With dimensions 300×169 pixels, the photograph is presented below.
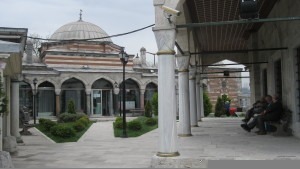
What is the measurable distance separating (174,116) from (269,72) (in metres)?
8.66

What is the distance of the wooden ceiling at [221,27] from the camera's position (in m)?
12.4

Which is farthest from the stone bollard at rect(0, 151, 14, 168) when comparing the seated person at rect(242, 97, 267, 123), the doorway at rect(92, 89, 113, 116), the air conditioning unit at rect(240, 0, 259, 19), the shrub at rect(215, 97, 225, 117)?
the doorway at rect(92, 89, 113, 116)

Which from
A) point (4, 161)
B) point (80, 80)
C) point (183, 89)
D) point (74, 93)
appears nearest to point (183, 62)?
point (183, 89)

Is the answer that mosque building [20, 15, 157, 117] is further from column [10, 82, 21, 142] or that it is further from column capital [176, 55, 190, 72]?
column capital [176, 55, 190, 72]

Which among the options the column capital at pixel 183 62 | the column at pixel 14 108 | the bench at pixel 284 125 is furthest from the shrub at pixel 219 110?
the column at pixel 14 108

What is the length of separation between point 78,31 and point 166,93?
34886 millimetres

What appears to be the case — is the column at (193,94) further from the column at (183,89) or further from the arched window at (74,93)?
the arched window at (74,93)

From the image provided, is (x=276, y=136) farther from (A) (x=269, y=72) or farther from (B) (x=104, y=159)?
(B) (x=104, y=159)

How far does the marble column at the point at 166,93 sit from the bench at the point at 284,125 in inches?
219

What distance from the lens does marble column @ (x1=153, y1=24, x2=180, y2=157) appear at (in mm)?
7562

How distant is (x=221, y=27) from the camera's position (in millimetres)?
15680

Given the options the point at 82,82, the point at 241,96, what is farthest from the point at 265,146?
the point at 241,96

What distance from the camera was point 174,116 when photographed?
7637 mm

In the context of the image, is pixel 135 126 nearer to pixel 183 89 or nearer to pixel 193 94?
pixel 193 94
